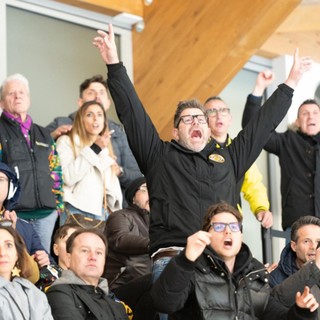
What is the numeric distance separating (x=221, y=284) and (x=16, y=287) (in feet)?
3.05

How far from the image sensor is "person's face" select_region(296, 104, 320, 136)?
7.29 metres

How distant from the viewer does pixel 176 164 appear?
15.8 ft

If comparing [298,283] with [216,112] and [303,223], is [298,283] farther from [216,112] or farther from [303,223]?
[216,112]

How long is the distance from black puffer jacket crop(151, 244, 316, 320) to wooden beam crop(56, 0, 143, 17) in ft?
12.8

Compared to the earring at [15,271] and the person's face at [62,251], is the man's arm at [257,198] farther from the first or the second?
the earring at [15,271]

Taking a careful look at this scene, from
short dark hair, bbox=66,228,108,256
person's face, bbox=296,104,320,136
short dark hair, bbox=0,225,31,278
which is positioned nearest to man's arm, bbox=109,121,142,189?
person's face, bbox=296,104,320,136

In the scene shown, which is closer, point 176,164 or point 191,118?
point 176,164

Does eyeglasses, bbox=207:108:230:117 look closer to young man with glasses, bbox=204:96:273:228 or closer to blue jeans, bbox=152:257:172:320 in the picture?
young man with glasses, bbox=204:96:273:228

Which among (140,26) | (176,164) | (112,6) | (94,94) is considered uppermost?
(112,6)

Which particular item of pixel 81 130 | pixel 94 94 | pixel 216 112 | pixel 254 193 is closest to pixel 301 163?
pixel 254 193

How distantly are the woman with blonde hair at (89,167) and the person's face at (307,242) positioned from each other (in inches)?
58.2

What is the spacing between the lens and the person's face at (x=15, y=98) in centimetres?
638

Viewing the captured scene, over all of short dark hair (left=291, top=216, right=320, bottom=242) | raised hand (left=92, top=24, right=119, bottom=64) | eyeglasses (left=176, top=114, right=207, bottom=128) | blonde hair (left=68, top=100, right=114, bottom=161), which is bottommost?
short dark hair (left=291, top=216, right=320, bottom=242)

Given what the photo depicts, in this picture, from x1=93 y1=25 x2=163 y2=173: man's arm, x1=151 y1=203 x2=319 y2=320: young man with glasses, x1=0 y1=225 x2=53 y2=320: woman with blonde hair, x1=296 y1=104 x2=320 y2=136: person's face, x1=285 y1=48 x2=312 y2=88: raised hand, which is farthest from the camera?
Answer: x1=296 y1=104 x2=320 y2=136: person's face
